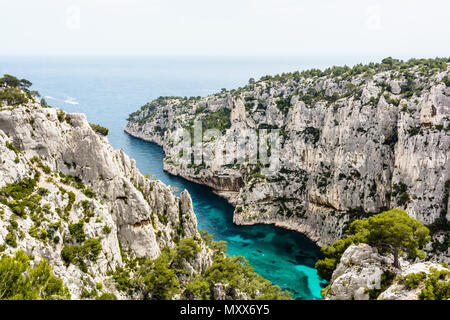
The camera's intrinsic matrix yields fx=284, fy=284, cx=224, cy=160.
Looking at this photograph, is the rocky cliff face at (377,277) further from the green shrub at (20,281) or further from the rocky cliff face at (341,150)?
the rocky cliff face at (341,150)

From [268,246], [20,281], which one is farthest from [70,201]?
[268,246]

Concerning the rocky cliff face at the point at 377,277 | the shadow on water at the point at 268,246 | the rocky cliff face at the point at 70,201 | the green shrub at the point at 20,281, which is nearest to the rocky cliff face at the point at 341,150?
the shadow on water at the point at 268,246

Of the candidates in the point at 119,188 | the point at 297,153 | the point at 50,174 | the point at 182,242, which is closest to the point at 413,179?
the point at 297,153

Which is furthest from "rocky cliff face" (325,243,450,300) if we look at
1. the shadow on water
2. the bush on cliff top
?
the shadow on water

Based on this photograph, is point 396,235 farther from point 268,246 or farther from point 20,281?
point 268,246

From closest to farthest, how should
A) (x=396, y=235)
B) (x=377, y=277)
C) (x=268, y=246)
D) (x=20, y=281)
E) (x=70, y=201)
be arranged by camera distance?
1. (x=20, y=281)
2. (x=377, y=277)
3. (x=396, y=235)
4. (x=70, y=201)
5. (x=268, y=246)

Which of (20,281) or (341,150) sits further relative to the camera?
(341,150)

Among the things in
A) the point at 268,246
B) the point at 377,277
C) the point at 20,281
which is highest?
the point at 20,281
